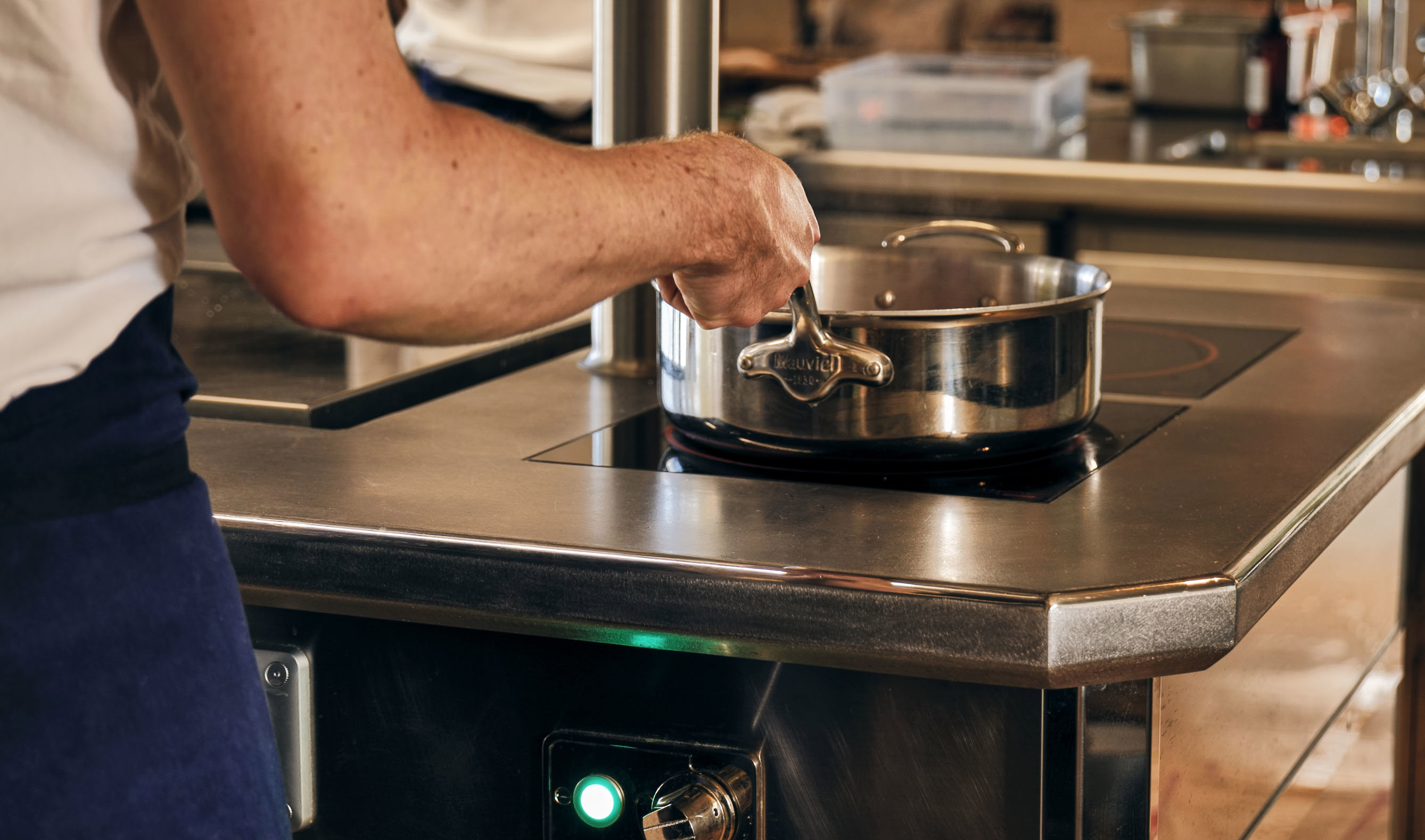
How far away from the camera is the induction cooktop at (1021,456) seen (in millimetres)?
935

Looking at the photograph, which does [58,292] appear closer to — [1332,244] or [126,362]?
[126,362]

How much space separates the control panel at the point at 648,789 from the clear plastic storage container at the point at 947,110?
197 centimetres

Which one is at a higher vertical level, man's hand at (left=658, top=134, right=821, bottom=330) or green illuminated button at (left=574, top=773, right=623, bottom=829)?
man's hand at (left=658, top=134, right=821, bottom=330)

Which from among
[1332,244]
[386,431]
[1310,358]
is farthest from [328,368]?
[1332,244]

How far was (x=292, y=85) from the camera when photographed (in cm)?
57

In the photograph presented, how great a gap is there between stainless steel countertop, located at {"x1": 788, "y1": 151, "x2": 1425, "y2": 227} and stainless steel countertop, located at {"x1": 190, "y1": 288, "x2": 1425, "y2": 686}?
4.53ft

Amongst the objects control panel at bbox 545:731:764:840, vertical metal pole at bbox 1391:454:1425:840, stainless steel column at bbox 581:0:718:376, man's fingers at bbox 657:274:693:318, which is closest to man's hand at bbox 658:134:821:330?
man's fingers at bbox 657:274:693:318

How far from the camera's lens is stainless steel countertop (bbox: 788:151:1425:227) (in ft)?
7.68

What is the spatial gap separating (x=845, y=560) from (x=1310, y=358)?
67cm

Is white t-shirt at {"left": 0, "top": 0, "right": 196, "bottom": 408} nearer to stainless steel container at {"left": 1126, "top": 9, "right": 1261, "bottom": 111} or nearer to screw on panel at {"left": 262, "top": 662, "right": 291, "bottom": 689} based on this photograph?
screw on panel at {"left": 262, "top": 662, "right": 291, "bottom": 689}

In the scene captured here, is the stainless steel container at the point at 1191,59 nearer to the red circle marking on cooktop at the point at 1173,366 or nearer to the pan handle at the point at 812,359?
the red circle marking on cooktop at the point at 1173,366

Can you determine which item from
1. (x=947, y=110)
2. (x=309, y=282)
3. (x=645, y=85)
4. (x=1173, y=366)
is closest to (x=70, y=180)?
(x=309, y=282)

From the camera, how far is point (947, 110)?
2703mm

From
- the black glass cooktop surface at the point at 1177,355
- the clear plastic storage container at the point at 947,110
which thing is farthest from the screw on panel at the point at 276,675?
the clear plastic storage container at the point at 947,110
